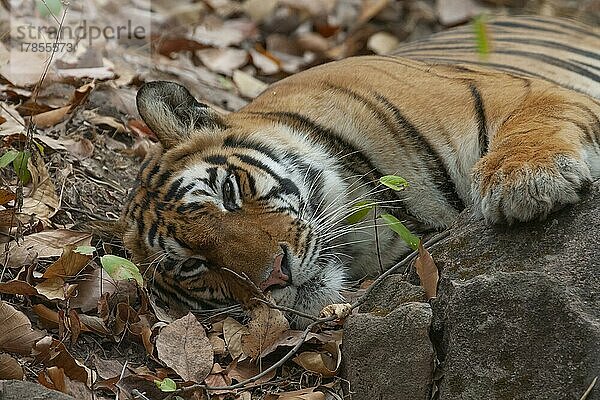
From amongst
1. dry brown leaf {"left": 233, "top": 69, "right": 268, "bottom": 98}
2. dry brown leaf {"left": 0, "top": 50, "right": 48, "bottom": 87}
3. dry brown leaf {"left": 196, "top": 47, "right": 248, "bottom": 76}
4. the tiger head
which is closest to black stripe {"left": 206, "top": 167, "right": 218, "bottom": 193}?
the tiger head

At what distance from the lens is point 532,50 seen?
4.38 m

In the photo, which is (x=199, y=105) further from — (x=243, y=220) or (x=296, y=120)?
(x=243, y=220)

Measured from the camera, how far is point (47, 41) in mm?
4742

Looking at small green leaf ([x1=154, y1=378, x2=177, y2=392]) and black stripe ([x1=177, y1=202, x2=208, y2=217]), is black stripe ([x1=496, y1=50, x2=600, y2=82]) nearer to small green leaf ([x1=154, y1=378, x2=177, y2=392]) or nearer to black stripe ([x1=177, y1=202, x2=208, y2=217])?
black stripe ([x1=177, y1=202, x2=208, y2=217])

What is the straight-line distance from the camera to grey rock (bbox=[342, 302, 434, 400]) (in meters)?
2.30

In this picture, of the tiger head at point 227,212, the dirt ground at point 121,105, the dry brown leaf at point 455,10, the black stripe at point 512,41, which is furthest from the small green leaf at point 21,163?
the dry brown leaf at point 455,10

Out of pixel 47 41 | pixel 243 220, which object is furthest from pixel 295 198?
pixel 47 41

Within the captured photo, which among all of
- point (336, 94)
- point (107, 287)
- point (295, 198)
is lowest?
point (107, 287)

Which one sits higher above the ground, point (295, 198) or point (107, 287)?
point (295, 198)

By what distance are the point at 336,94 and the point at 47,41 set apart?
209cm

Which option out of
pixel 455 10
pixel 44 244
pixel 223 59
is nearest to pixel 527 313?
pixel 44 244

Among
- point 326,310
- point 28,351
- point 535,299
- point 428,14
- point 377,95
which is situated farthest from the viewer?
point 428,14

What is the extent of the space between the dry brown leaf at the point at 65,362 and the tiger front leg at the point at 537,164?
1.19m

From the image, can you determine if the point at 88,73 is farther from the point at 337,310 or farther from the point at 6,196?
the point at 337,310
